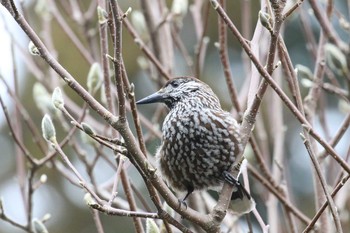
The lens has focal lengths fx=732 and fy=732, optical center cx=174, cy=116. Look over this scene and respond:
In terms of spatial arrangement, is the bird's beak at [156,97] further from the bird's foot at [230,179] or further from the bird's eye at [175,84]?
the bird's foot at [230,179]

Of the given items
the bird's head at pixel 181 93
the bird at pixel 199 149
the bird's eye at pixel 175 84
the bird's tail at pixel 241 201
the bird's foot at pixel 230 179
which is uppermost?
the bird's eye at pixel 175 84

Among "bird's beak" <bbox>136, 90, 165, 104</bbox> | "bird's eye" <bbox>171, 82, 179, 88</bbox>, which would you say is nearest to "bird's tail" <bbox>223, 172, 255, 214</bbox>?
"bird's beak" <bbox>136, 90, 165, 104</bbox>

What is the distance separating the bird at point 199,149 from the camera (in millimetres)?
3291

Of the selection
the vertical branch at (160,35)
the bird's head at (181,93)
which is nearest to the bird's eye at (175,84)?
the bird's head at (181,93)

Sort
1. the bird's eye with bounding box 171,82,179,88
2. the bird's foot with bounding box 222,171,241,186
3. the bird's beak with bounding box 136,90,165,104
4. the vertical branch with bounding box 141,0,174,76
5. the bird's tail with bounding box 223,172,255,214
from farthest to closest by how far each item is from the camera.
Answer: the vertical branch with bounding box 141,0,174,76
the bird's eye with bounding box 171,82,179,88
the bird's beak with bounding box 136,90,165,104
the bird's tail with bounding box 223,172,255,214
the bird's foot with bounding box 222,171,241,186

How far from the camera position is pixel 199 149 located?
3.35 m

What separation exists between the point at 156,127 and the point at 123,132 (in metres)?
1.82

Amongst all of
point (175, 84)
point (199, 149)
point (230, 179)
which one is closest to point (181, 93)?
point (175, 84)

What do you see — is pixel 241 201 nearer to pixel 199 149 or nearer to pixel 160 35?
pixel 199 149

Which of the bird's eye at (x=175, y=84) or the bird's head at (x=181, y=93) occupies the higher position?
the bird's eye at (x=175, y=84)

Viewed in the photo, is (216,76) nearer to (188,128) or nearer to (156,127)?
(156,127)

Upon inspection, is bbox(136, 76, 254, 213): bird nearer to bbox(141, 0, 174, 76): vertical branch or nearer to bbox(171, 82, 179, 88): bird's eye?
bbox(171, 82, 179, 88): bird's eye

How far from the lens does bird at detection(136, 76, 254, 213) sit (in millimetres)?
3291

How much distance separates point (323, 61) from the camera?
3.40 metres
